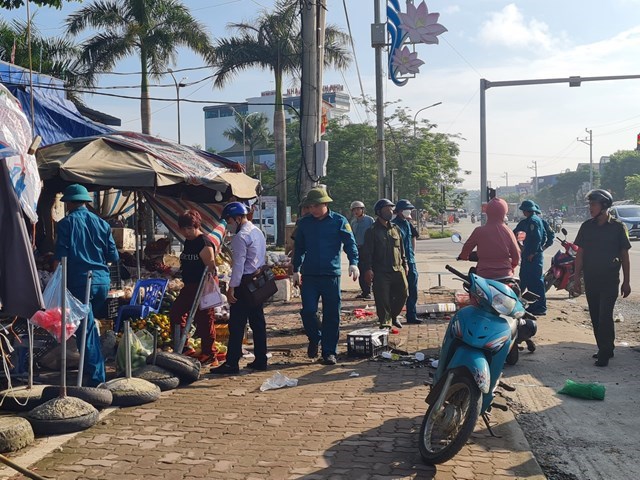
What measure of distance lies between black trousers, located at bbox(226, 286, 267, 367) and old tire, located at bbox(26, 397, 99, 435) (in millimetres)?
2230

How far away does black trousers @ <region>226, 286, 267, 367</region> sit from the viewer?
759cm

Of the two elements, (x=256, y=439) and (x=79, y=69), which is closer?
(x=256, y=439)

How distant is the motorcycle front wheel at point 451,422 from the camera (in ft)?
14.6

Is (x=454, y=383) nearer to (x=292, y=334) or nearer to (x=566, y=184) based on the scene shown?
(x=292, y=334)

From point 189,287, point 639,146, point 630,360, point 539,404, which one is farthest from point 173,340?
point 639,146

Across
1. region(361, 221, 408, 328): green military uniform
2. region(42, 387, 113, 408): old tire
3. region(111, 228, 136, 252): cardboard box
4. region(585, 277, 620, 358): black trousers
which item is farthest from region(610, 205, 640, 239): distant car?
region(42, 387, 113, 408): old tire

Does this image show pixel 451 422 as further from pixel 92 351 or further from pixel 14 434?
pixel 92 351

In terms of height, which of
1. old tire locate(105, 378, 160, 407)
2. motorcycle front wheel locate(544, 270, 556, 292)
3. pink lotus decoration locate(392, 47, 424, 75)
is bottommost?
old tire locate(105, 378, 160, 407)

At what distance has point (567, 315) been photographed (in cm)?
1214

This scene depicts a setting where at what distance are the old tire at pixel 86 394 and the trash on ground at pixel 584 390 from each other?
4.24 meters

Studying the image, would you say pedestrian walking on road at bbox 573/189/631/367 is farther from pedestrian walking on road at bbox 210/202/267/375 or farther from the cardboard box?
the cardboard box

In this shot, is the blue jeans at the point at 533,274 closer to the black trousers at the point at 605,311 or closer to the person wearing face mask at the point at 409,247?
the person wearing face mask at the point at 409,247

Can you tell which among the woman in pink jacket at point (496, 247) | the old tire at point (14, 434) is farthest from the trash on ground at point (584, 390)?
the old tire at point (14, 434)

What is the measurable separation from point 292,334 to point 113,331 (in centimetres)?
281
